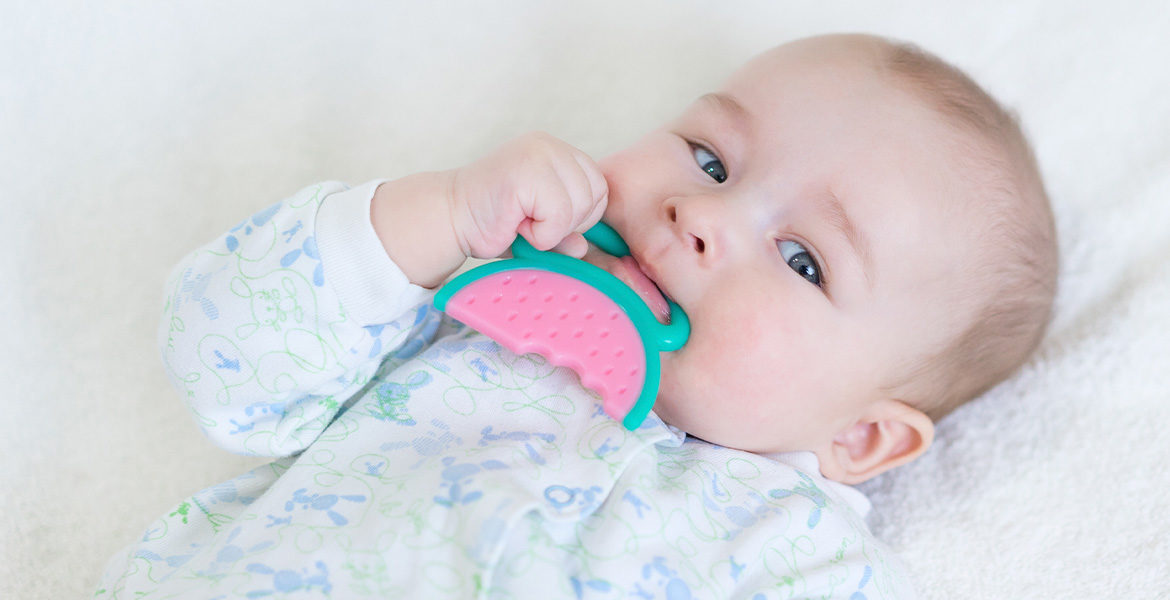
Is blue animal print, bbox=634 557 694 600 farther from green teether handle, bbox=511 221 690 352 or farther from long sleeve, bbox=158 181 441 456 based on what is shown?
long sleeve, bbox=158 181 441 456

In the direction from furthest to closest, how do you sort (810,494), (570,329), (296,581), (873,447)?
(873,447), (810,494), (570,329), (296,581)

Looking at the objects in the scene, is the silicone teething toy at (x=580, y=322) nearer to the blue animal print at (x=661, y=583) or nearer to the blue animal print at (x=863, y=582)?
the blue animal print at (x=661, y=583)

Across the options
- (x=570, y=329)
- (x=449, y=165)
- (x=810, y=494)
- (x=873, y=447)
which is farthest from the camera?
(x=449, y=165)

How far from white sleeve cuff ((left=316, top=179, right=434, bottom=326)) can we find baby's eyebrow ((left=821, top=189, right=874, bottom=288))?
536mm

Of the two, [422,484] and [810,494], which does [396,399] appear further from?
[810,494]

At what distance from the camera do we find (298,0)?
1.85 meters

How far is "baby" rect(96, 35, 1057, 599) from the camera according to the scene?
1125 millimetres

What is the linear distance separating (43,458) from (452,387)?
2.29 feet

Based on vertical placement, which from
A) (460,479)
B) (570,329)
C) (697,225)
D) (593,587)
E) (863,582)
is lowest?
(863,582)

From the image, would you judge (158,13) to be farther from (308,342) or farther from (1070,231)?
(1070,231)

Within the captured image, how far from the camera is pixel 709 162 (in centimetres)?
136

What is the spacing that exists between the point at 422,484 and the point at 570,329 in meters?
0.25

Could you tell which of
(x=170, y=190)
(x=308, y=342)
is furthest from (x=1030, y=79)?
(x=170, y=190)

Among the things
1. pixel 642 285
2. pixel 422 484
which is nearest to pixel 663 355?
pixel 642 285
